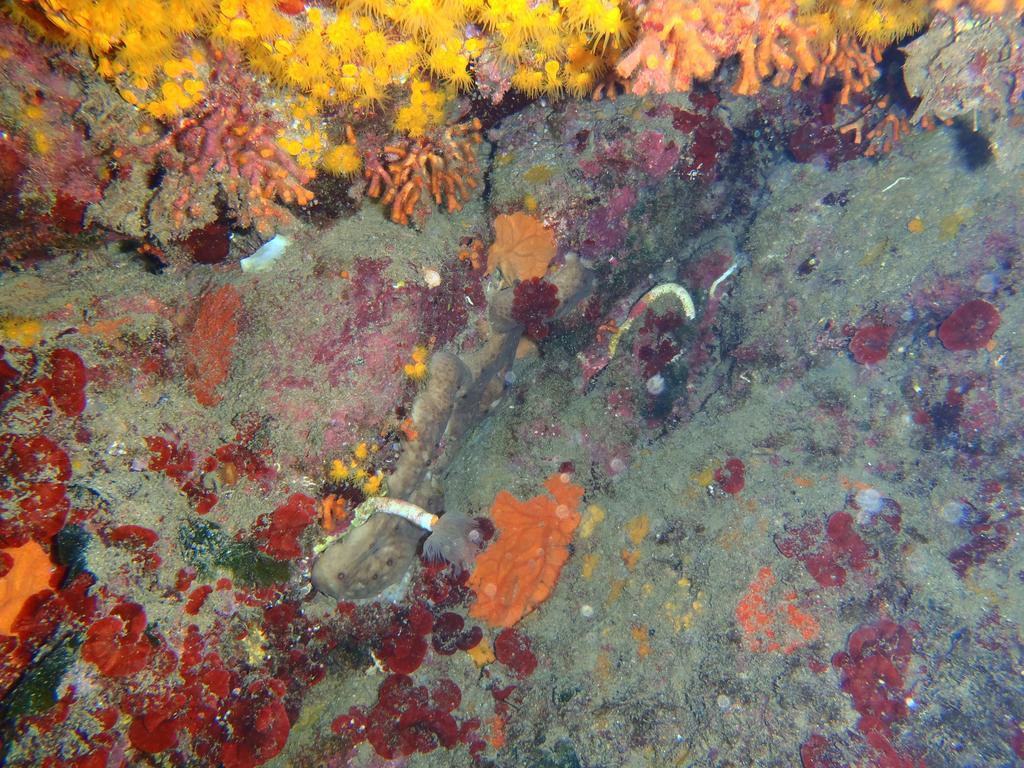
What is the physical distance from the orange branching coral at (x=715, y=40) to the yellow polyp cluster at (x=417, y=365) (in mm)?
3091

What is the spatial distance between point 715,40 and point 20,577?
21.9ft

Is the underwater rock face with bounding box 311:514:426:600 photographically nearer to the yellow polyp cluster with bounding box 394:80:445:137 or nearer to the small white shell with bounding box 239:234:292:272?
the small white shell with bounding box 239:234:292:272

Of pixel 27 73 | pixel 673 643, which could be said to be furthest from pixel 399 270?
pixel 673 643

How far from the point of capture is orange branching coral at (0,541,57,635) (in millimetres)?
3361

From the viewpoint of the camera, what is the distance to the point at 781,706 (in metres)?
5.00

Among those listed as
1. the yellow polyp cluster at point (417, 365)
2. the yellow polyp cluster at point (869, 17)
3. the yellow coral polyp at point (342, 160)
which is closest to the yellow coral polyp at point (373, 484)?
the yellow polyp cluster at point (417, 365)

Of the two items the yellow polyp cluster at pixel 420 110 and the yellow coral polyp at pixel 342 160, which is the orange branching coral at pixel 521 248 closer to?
the yellow polyp cluster at pixel 420 110

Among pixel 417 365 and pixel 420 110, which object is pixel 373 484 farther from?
pixel 420 110

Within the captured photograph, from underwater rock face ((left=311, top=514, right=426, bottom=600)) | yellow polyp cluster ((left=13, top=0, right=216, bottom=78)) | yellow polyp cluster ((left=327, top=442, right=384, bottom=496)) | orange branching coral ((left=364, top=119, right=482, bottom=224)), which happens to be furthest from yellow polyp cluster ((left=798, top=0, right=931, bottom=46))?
underwater rock face ((left=311, top=514, right=426, bottom=600))

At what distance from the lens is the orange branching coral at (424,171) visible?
16.1 ft

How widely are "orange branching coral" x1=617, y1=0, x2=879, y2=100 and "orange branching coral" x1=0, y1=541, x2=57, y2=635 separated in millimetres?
5826

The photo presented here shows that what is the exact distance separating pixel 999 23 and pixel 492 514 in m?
6.56

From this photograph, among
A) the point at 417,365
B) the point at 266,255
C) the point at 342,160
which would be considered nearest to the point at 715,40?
the point at 342,160

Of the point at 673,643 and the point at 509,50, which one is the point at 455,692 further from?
the point at 509,50
